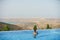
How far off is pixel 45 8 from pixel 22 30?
1.84ft

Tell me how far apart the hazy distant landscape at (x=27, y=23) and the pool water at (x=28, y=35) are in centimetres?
7

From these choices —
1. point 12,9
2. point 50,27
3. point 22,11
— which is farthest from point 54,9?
point 12,9

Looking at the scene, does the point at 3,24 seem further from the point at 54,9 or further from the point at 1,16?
the point at 54,9

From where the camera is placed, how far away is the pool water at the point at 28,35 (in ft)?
7.24

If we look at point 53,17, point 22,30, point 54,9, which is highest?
point 54,9

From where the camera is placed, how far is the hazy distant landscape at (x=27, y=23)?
2232 millimetres

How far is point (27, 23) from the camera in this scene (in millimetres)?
2277

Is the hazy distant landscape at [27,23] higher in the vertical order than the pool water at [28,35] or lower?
higher

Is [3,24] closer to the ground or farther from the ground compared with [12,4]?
closer to the ground

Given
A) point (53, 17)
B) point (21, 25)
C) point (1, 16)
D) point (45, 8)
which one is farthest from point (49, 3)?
point (1, 16)

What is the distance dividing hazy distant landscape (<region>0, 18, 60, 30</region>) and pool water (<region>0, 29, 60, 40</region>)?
71mm

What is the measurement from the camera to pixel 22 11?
2.27 metres

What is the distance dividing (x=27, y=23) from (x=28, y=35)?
0.69ft

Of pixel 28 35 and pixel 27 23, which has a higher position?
pixel 27 23
